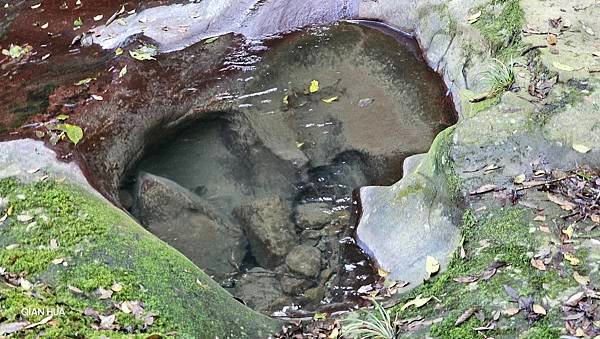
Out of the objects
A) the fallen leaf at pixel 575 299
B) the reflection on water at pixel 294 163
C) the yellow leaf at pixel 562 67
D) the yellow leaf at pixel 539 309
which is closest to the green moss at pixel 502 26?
the yellow leaf at pixel 562 67

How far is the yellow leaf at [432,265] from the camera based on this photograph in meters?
5.75

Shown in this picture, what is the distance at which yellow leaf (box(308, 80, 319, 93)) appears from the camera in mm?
9127

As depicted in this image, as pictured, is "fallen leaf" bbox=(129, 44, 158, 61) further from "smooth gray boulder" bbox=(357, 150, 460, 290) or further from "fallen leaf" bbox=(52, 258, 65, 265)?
"fallen leaf" bbox=(52, 258, 65, 265)

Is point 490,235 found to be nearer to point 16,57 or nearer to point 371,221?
point 371,221

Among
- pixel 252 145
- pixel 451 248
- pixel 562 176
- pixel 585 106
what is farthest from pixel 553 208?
pixel 252 145

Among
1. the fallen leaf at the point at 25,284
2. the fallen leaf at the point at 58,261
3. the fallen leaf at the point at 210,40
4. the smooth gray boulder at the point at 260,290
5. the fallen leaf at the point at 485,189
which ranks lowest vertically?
the smooth gray boulder at the point at 260,290

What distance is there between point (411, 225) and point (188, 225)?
260 centimetres

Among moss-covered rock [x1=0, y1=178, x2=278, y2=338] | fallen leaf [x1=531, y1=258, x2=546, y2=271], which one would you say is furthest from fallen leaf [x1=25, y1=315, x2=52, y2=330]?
fallen leaf [x1=531, y1=258, x2=546, y2=271]

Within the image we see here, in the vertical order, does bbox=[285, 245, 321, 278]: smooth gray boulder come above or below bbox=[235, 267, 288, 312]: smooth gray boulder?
above

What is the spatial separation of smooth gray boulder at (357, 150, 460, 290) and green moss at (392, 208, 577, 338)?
0.30 m

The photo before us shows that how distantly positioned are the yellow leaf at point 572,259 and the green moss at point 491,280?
0.17m

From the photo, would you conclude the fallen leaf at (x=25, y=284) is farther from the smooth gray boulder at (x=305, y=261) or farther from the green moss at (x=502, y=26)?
the green moss at (x=502, y=26)

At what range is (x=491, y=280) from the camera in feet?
16.3

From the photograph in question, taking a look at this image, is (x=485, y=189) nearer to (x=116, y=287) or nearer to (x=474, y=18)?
(x=116, y=287)
